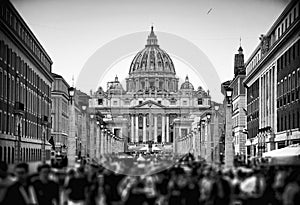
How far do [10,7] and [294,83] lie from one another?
27.3 meters

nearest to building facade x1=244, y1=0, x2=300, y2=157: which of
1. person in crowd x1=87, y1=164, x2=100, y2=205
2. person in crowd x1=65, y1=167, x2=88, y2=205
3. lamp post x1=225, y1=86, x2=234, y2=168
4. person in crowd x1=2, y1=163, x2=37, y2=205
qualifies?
lamp post x1=225, y1=86, x2=234, y2=168

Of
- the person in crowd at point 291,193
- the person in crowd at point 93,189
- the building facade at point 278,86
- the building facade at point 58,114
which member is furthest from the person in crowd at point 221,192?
the building facade at point 58,114

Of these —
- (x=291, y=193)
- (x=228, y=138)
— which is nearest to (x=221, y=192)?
(x=291, y=193)

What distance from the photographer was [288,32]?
75.5 meters

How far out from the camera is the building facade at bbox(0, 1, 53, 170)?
67.8 meters

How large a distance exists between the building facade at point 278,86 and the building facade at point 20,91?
24.3 metres

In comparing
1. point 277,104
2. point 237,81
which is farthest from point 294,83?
point 237,81

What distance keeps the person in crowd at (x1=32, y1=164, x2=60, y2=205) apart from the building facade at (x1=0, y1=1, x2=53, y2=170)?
26.6 meters

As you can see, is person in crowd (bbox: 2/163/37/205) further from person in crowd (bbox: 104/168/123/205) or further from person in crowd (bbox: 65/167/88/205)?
person in crowd (bbox: 104/168/123/205)

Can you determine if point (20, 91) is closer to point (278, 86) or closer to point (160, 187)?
point (278, 86)

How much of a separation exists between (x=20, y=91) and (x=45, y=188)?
56479 mm

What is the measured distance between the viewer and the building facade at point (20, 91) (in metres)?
67.8

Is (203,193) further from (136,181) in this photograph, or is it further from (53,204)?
(53,204)

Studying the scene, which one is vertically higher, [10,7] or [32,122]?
[10,7]
